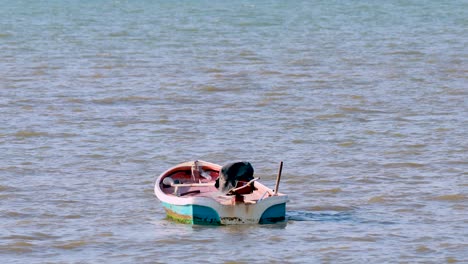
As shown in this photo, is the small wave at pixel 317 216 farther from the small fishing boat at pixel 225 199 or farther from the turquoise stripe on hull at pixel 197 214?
the turquoise stripe on hull at pixel 197 214

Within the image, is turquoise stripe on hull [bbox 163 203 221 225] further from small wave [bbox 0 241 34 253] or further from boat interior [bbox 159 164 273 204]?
Result: small wave [bbox 0 241 34 253]

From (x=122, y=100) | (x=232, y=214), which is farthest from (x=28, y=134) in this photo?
(x=232, y=214)

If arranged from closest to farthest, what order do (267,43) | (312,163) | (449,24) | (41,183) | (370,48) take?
(41,183) < (312,163) < (370,48) < (267,43) < (449,24)

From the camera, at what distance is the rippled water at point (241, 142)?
20359 millimetres

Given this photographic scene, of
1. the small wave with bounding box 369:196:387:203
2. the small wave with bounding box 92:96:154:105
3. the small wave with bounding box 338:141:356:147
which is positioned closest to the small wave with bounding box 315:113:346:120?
the small wave with bounding box 338:141:356:147

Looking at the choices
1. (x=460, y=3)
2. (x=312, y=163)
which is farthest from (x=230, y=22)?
(x=312, y=163)

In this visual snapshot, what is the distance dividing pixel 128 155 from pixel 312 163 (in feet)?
13.8

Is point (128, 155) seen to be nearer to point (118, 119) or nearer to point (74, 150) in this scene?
point (74, 150)

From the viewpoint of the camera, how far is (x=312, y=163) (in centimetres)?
2698

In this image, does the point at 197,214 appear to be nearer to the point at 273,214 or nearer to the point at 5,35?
the point at 273,214

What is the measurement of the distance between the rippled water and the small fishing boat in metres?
0.22

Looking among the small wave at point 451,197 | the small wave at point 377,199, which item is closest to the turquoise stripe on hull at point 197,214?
the small wave at point 377,199

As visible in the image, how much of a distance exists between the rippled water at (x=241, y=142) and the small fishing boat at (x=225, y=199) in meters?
0.22

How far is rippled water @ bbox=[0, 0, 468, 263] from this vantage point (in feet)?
66.8
